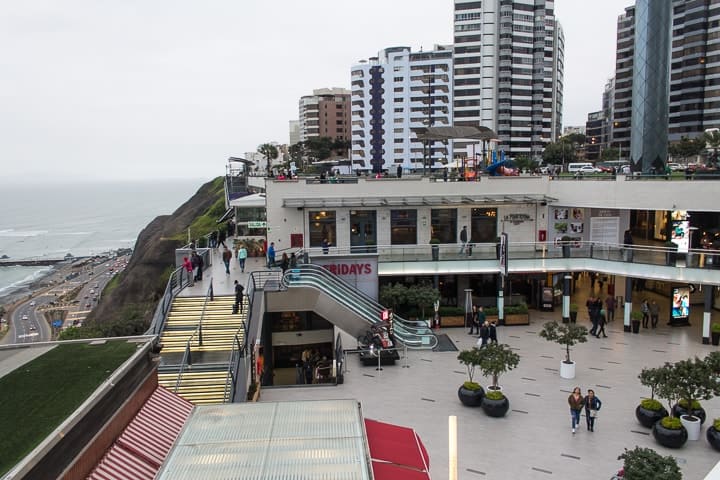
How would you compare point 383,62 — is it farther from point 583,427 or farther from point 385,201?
point 583,427

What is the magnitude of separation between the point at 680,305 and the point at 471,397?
14.3 metres

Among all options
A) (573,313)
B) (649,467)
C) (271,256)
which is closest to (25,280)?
(271,256)

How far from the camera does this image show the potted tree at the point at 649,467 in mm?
10070

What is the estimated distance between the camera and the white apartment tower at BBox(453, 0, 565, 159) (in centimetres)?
10538

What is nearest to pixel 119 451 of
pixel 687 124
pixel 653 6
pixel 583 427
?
pixel 583 427

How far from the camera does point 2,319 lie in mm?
79938

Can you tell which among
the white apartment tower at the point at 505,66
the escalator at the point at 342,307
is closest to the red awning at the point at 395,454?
the escalator at the point at 342,307

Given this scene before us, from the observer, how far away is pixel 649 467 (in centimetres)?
1023

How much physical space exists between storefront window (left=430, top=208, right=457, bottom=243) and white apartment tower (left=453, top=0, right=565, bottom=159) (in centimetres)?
7812

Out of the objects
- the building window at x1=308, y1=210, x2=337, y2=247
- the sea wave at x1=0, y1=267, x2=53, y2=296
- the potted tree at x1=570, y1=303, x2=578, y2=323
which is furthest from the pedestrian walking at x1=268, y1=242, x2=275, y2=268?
the sea wave at x1=0, y1=267, x2=53, y2=296

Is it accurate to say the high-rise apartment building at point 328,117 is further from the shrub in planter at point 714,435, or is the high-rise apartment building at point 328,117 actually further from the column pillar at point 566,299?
the shrub in planter at point 714,435

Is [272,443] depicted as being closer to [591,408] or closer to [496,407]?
[496,407]

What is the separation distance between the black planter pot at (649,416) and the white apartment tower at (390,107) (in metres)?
95.0

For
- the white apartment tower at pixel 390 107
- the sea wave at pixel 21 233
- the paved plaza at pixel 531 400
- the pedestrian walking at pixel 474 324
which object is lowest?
the sea wave at pixel 21 233
